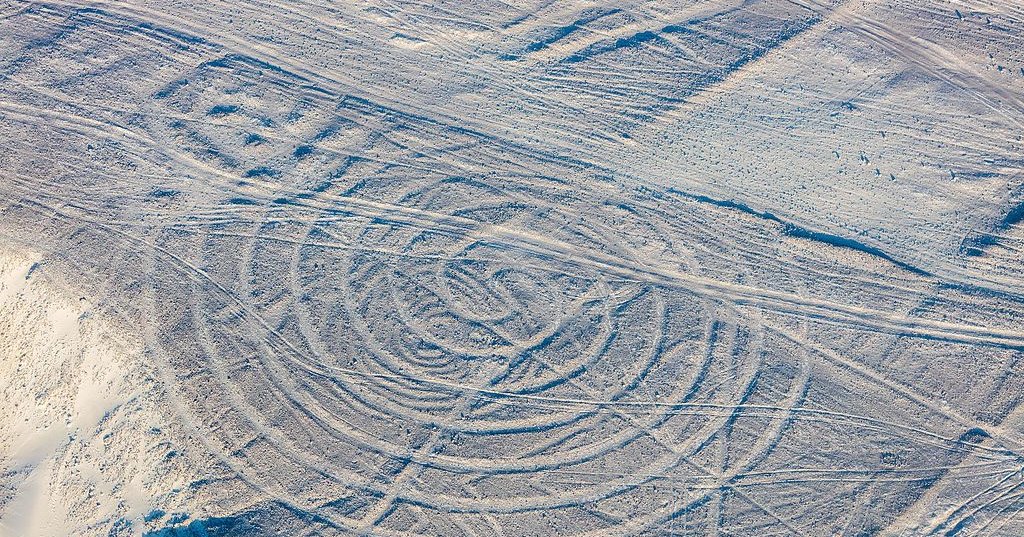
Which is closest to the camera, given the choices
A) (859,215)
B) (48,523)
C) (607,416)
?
(48,523)

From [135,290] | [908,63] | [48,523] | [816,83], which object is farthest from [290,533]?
[908,63]

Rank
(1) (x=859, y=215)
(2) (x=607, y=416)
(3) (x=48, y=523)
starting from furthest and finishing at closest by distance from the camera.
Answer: (1) (x=859, y=215) → (2) (x=607, y=416) → (3) (x=48, y=523)

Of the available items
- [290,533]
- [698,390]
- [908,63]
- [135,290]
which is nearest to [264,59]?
[135,290]

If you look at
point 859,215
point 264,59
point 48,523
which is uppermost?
point 264,59

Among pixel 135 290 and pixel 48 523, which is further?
pixel 135 290

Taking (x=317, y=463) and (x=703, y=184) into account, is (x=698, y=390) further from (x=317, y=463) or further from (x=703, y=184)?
(x=317, y=463)

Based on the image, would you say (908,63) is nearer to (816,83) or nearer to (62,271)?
(816,83)

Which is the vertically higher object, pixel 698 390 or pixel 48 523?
pixel 698 390

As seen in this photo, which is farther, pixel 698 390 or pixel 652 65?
pixel 652 65

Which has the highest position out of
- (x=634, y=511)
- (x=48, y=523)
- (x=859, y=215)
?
(x=859, y=215)
